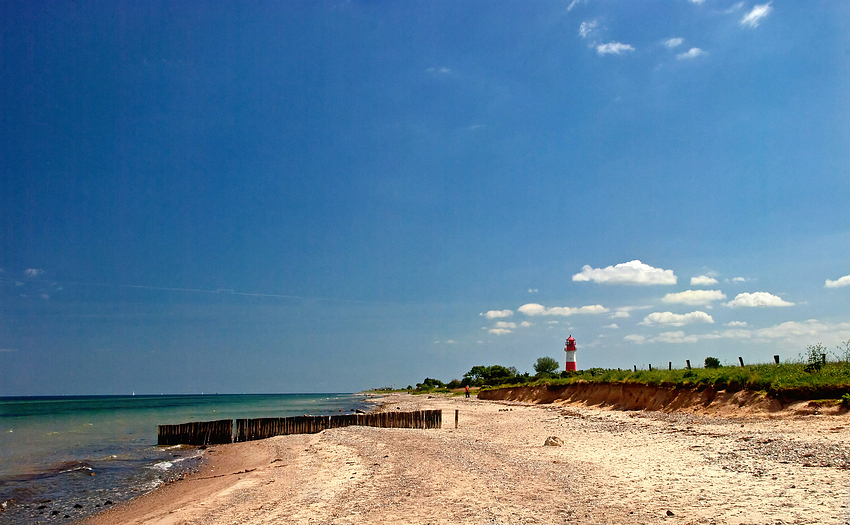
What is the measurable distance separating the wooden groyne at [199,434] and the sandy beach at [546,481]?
21.4ft

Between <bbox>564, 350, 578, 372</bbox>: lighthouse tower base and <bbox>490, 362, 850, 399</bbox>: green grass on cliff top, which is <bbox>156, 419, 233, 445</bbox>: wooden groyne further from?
<bbox>564, 350, 578, 372</bbox>: lighthouse tower base

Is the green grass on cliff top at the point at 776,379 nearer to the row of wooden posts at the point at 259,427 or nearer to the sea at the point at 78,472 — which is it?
the row of wooden posts at the point at 259,427

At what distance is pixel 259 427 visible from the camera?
24.5m

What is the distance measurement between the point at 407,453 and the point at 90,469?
40.6ft

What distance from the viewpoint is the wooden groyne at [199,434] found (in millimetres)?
24125

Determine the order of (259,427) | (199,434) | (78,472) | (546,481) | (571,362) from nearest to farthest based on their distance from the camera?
(546,481), (78,472), (199,434), (259,427), (571,362)

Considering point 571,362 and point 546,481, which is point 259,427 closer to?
point 546,481

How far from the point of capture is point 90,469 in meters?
17.7

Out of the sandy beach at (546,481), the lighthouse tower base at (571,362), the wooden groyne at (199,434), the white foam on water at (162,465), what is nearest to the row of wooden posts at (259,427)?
the wooden groyne at (199,434)

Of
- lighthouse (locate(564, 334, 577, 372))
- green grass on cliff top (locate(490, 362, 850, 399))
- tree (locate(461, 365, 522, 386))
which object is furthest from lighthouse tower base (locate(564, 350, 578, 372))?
green grass on cliff top (locate(490, 362, 850, 399))

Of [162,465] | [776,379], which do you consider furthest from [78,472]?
[776,379]

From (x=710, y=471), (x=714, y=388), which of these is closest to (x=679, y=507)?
(x=710, y=471)

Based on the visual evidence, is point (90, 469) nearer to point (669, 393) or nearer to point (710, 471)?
point (710, 471)

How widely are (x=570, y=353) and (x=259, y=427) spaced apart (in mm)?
45047
